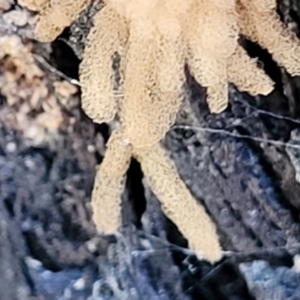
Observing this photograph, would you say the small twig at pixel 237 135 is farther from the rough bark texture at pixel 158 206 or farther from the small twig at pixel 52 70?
the small twig at pixel 52 70

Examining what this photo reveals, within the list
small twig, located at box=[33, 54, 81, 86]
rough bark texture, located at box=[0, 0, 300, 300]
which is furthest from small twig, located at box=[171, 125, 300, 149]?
small twig, located at box=[33, 54, 81, 86]

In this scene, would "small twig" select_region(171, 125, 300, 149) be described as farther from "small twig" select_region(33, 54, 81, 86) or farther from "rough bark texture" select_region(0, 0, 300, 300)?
"small twig" select_region(33, 54, 81, 86)

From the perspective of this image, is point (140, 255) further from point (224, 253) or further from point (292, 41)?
point (292, 41)

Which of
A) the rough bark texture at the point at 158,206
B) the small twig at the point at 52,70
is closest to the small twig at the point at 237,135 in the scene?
the rough bark texture at the point at 158,206

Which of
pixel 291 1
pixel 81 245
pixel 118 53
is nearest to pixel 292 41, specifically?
pixel 291 1

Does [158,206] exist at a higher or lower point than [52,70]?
lower

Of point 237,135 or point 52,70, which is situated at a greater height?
point 52,70
